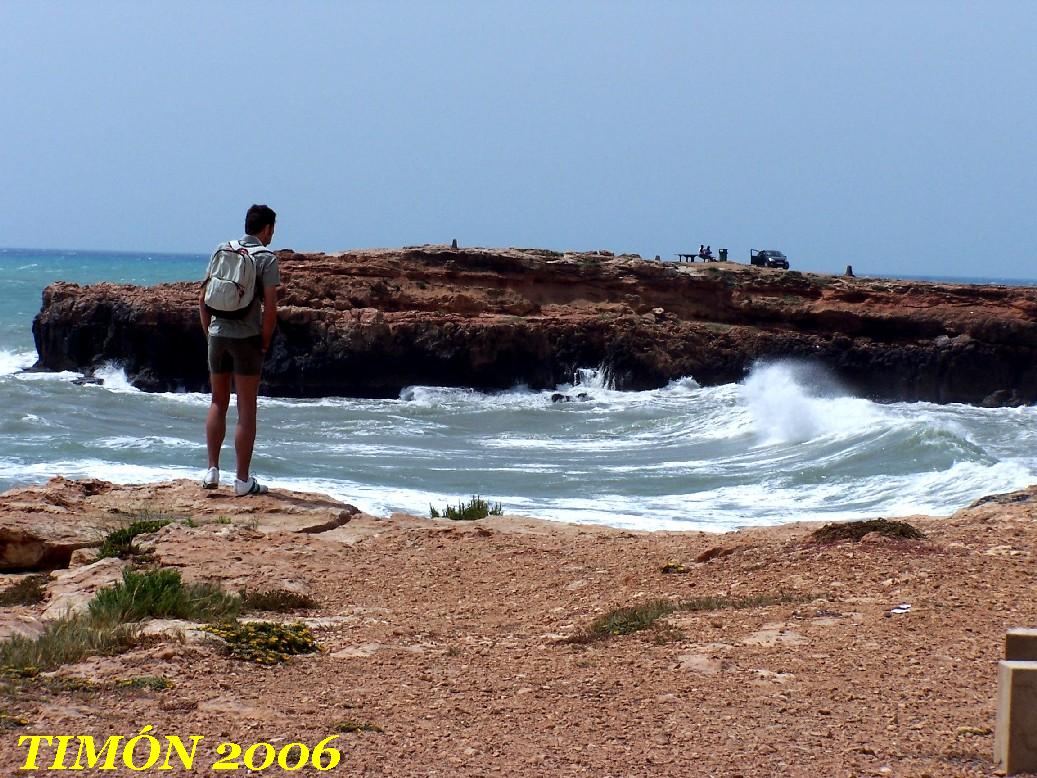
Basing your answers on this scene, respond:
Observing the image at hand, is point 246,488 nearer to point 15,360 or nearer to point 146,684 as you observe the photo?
point 146,684

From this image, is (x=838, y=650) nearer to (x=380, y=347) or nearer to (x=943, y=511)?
(x=943, y=511)

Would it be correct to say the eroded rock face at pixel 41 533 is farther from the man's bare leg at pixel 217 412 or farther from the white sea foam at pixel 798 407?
the white sea foam at pixel 798 407

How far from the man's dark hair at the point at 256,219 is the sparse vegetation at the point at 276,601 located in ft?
8.98

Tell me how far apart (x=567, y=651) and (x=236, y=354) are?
380cm

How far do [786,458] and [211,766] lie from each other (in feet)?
54.2

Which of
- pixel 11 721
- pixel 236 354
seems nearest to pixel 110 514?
pixel 236 354

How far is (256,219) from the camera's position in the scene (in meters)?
8.12

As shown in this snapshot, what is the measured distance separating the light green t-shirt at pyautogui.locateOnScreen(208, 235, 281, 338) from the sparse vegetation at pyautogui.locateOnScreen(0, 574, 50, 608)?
6.58 ft

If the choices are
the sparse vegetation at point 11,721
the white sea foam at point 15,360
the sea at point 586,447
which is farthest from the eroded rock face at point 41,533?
the white sea foam at point 15,360

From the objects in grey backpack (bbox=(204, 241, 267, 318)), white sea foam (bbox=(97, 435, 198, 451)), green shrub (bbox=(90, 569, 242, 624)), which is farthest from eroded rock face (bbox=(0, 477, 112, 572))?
white sea foam (bbox=(97, 435, 198, 451))

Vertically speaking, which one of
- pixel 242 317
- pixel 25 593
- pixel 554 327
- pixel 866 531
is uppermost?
pixel 242 317

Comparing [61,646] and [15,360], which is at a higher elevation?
[61,646]

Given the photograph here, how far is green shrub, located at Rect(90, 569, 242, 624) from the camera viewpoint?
5.56 m

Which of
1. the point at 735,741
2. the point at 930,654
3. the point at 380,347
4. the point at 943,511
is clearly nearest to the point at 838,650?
the point at 930,654
